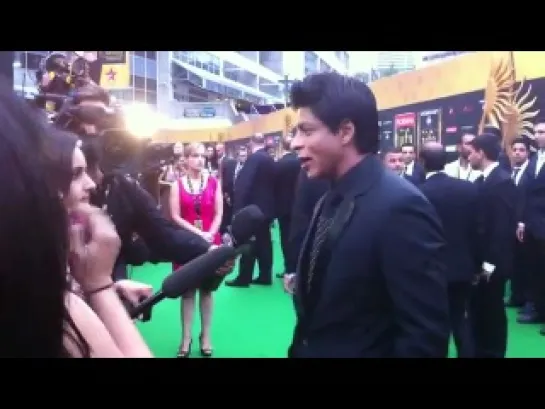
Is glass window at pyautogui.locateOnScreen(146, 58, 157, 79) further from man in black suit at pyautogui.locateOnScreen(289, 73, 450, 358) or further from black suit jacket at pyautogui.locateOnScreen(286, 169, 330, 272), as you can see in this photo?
man in black suit at pyautogui.locateOnScreen(289, 73, 450, 358)

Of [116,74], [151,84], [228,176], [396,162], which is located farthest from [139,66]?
[396,162]

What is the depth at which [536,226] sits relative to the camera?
5.61 meters

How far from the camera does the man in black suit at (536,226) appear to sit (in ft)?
18.3

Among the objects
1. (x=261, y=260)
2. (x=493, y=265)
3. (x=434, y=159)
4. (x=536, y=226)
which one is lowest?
(x=261, y=260)

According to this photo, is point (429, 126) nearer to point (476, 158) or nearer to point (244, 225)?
point (476, 158)

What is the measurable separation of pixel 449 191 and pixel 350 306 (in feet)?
8.36

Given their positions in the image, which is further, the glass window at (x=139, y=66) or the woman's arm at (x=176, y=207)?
the glass window at (x=139, y=66)

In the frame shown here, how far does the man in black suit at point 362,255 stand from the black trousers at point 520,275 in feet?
16.0

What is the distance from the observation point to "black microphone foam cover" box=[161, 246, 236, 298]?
4.65 ft

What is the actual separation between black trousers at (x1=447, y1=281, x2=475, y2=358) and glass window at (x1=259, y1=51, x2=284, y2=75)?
55.7m

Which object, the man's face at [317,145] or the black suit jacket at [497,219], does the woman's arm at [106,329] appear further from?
the black suit jacket at [497,219]

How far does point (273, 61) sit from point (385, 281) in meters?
59.0

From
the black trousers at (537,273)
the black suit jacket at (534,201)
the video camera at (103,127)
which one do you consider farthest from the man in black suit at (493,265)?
the video camera at (103,127)
